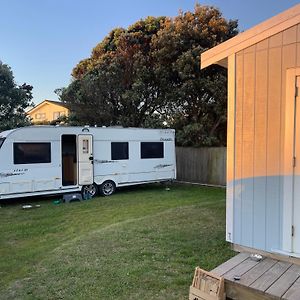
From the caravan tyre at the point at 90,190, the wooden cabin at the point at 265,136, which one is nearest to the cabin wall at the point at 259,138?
the wooden cabin at the point at 265,136

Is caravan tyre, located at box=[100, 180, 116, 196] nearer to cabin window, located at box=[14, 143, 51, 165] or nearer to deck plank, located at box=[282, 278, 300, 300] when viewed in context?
cabin window, located at box=[14, 143, 51, 165]

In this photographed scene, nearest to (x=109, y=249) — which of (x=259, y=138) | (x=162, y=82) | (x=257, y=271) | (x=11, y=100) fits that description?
(x=257, y=271)

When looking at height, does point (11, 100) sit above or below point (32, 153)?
above

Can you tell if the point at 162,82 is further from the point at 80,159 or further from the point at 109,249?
the point at 109,249

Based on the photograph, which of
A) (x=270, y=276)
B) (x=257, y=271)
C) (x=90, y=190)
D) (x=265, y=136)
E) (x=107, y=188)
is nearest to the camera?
(x=270, y=276)

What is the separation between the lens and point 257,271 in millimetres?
3418

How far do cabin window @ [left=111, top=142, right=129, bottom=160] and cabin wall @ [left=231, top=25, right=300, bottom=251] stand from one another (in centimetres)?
742

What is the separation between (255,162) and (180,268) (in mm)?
1612

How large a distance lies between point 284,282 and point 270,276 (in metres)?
0.17

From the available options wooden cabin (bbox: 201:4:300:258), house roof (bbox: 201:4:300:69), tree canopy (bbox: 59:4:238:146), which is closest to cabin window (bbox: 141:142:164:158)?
tree canopy (bbox: 59:4:238:146)

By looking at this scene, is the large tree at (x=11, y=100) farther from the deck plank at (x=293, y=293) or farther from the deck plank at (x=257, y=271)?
the deck plank at (x=293, y=293)

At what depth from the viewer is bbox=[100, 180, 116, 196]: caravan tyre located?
11.3 m

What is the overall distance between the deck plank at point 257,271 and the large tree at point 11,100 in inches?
535

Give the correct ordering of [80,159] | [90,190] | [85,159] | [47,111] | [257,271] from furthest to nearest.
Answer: [47,111]
[90,190]
[85,159]
[80,159]
[257,271]
